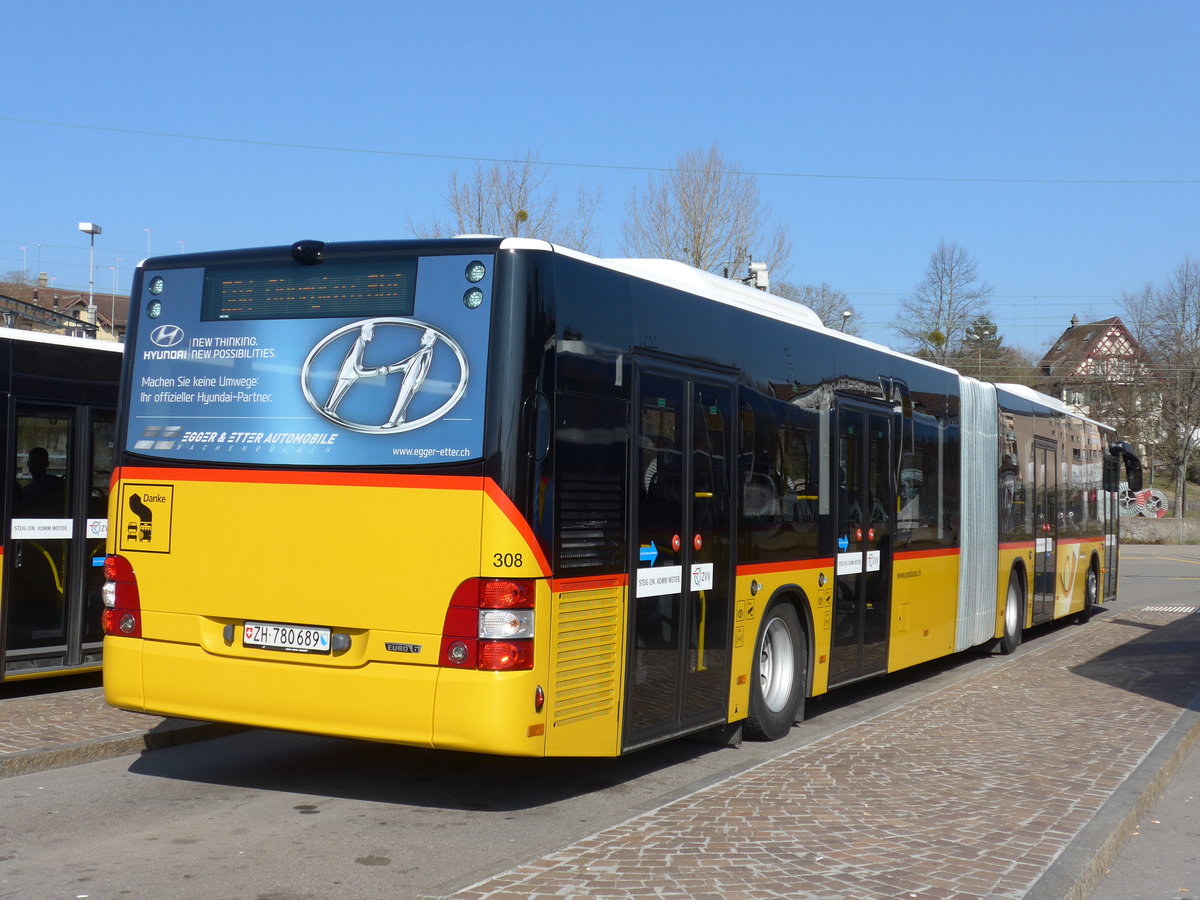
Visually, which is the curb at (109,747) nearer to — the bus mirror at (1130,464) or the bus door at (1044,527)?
the bus door at (1044,527)

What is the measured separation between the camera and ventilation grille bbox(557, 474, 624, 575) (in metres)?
6.98

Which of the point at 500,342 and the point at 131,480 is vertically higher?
the point at 500,342

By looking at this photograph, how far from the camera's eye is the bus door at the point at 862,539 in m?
10.8

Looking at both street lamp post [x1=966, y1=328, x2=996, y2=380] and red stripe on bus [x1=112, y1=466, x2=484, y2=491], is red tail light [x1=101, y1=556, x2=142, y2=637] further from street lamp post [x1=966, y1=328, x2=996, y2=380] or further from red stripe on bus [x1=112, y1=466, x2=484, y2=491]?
Answer: street lamp post [x1=966, y1=328, x2=996, y2=380]

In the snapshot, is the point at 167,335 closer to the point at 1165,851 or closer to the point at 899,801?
the point at 899,801

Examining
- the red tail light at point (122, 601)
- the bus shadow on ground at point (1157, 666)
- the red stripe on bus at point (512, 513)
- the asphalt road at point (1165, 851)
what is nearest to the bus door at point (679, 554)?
the red stripe on bus at point (512, 513)

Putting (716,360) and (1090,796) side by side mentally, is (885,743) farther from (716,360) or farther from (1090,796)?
(716,360)

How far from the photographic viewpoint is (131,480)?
775cm

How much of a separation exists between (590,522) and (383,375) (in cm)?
132

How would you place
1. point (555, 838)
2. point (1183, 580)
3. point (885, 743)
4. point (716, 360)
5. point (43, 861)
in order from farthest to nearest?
point (1183, 580), point (885, 743), point (716, 360), point (555, 838), point (43, 861)

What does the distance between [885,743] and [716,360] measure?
2.86 meters

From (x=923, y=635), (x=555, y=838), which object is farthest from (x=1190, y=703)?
(x=555, y=838)

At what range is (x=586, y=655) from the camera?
7.16m

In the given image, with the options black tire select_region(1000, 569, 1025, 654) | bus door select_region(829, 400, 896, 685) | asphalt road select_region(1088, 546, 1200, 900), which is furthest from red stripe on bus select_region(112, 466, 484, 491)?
black tire select_region(1000, 569, 1025, 654)
